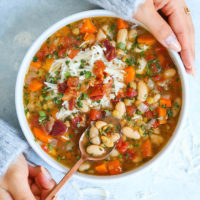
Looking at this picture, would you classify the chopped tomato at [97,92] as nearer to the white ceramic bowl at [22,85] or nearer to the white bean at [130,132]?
the white bean at [130,132]

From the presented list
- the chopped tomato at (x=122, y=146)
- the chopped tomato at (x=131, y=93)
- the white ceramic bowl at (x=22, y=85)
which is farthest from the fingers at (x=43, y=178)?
the chopped tomato at (x=131, y=93)

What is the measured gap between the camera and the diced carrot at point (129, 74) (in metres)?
2.40

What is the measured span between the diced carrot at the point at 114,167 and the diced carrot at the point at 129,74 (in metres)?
0.70

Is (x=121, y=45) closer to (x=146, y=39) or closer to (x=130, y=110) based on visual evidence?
(x=146, y=39)

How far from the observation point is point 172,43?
2.25m

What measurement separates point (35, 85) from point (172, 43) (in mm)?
1175

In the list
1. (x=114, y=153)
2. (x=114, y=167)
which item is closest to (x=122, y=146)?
(x=114, y=153)

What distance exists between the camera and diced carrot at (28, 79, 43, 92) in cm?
243

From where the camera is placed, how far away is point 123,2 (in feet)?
7.34

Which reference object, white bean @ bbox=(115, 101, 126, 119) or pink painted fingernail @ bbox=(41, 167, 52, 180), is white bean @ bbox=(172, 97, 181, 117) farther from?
pink painted fingernail @ bbox=(41, 167, 52, 180)

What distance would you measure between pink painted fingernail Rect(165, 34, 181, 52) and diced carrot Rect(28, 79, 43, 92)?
1096mm

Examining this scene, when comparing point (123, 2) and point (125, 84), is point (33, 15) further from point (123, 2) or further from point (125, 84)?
point (125, 84)

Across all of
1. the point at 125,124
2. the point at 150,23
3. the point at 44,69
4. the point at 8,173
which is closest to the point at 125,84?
the point at 125,124

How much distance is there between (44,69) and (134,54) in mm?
778
